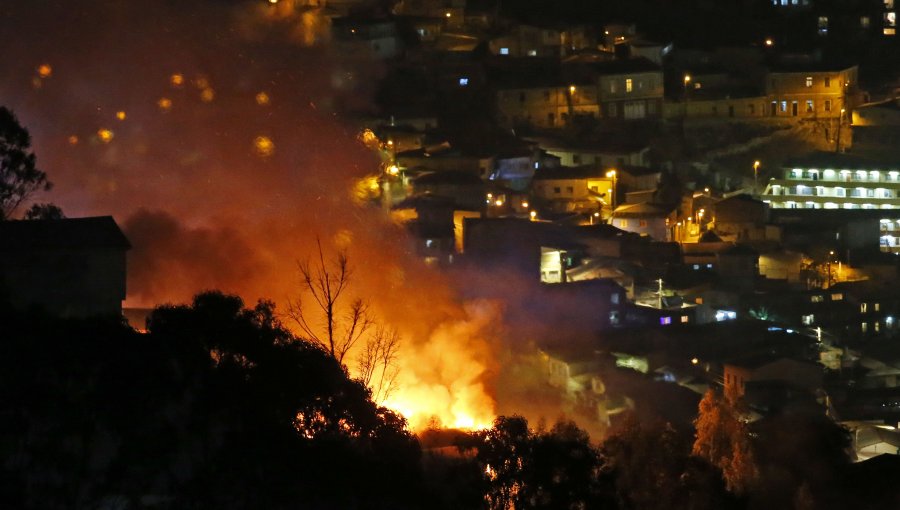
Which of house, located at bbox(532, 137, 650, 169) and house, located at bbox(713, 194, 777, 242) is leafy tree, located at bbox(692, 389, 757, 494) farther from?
house, located at bbox(532, 137, 650, 169)

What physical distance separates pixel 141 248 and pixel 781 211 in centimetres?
1907

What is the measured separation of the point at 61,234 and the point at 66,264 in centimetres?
41

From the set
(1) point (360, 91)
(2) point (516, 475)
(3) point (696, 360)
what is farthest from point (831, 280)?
(2) point (516, 475)

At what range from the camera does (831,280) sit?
102 feet

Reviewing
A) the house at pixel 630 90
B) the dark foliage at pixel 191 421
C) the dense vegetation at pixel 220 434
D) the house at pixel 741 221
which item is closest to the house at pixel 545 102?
the house at pixel 630 90

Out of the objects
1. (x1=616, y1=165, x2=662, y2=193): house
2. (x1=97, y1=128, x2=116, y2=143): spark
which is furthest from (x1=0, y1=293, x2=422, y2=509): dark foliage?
(x1=616, y1=165, x2=662, y2=193): house

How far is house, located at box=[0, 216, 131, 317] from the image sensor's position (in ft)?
51.1

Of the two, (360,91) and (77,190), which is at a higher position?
(360,91)

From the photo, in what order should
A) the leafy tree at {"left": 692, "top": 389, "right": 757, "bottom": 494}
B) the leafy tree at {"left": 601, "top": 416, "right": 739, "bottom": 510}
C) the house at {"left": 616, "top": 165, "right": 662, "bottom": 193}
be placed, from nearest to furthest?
the leafy tree at {"left": 601, "top": 416, "right": 739, "bottom": 510} → the leafy tree at {"left": 692, "top": 389, "right": 757, "bottom": 494} → the house at {"left": 616, "top": 165, "right": 662, "bottom": 193}

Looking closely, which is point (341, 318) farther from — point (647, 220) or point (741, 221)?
point (741, 221)

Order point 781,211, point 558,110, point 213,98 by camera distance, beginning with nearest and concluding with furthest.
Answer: point 213,98 → point 781,211 → point 558,110

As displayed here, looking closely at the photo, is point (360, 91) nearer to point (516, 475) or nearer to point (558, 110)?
point (558, 110)

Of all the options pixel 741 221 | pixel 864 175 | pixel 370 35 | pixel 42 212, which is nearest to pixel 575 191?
pixel 741 221

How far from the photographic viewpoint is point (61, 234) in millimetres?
15984
